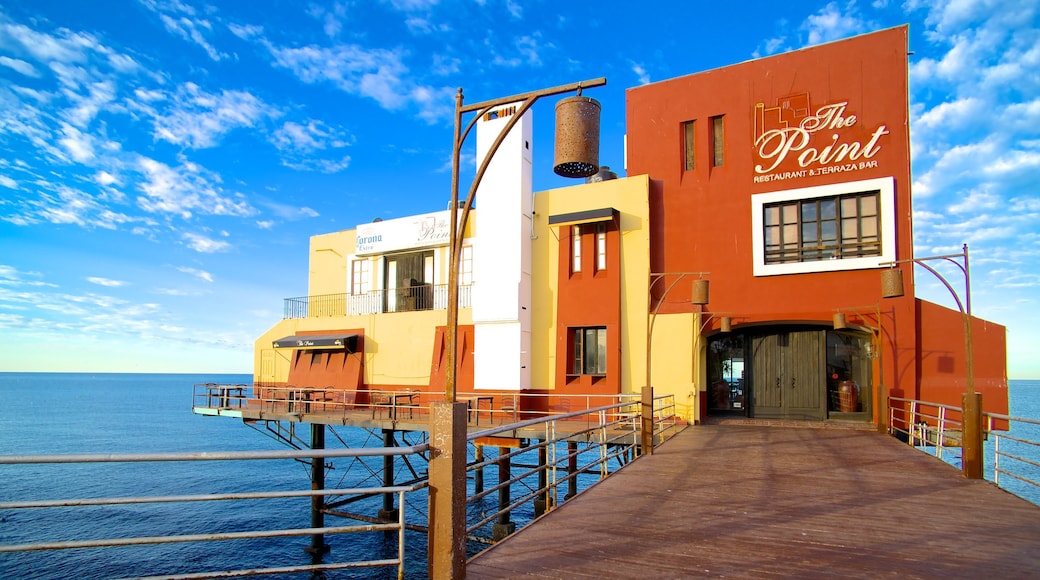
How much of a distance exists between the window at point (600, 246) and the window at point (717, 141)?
3.95 metres

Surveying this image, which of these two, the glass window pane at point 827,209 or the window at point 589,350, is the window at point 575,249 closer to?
the window at point 589,350

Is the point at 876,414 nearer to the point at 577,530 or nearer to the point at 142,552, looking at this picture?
the point at 577,530

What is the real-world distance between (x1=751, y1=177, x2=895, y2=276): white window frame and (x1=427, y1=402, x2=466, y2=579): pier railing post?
14.6m

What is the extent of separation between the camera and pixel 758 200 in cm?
1822

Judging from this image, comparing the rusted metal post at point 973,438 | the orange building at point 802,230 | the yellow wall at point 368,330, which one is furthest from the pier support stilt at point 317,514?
the rusted metal post at point 973,438

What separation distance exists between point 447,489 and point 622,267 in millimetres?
15307

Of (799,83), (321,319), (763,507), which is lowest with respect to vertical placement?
(763,507)

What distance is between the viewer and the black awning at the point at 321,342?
80.2 feet

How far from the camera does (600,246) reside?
20391 millimetres

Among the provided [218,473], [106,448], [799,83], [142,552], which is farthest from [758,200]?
[106,448]

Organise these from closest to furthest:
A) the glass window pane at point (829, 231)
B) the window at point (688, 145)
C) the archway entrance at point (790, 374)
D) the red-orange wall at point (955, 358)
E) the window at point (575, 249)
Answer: the red-orange wall at point (955, 358) < the glass window pane at point (829, 231) < the archway entrance at point (790, 374) < the window at point (688, 145) < the window at point (575, 249)

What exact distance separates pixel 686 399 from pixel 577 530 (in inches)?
485

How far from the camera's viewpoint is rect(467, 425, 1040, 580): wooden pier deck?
5.54m

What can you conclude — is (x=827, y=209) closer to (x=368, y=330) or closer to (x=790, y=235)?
(x=790, y=235)
